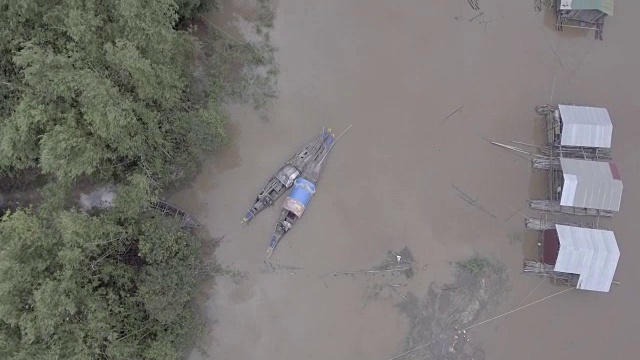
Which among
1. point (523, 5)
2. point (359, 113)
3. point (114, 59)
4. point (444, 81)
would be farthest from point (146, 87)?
point (523, 5)

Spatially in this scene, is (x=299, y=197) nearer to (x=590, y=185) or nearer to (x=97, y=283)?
(x=97, y=283)

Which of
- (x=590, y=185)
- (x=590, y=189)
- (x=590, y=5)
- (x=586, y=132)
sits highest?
(x=590, y=5)

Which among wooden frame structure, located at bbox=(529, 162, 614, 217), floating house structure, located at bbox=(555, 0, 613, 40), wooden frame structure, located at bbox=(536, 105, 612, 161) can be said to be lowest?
wooden frame structure, located at bbox=(529, 162, 614, 217)

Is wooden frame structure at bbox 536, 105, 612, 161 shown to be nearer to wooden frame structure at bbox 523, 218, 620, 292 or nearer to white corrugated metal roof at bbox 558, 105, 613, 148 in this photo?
white corrugated metal roof at bbox 558, 105, 613, 148

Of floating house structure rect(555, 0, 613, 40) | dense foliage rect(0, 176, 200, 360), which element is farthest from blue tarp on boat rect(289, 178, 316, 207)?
floating house structure rect(555, 0, 613, 40)

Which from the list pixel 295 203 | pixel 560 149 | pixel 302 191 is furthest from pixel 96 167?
pixel 560 149

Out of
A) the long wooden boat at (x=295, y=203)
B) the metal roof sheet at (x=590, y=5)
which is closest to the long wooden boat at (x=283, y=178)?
the long wooden boat at (x=295, y=203)
